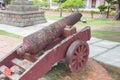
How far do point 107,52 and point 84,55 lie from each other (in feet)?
5.17

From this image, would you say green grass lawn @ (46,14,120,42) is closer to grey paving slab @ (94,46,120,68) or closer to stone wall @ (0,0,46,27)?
grey paving slab @ (94,46,120,68)

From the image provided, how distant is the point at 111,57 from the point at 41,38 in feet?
7.34

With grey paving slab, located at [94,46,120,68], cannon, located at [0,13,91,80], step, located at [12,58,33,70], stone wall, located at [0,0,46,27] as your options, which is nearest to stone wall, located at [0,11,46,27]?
stone wall, located at [0,0,46,27]

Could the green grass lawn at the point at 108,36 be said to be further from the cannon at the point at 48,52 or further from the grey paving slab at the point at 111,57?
the cannon at the point at 48,52

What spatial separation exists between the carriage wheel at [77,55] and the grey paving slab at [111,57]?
0.86 metres

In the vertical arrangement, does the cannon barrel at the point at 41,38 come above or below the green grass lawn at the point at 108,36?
above

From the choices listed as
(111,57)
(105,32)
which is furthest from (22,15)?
(111,57)

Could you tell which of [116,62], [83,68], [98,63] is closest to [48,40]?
[83,68]

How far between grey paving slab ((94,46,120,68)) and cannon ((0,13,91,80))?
86 cm

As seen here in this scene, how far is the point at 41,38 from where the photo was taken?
384cm

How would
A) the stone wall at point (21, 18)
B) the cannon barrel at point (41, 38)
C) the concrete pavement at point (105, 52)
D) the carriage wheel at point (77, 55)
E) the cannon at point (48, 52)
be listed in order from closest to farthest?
the cannon at point (48, 52) → the cannon barrel at point (41, 38) → the carriage wheel at point (77, 55) → the concrete pavement at point (105, 52) → the stone wall at point (21, 18)

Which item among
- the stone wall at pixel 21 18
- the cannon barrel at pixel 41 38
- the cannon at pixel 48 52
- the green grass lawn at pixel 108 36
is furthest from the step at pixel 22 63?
the stone wall at pixel 21 18

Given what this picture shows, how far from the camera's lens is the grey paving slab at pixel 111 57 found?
486 cm

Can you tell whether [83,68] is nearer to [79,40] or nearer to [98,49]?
[79,40]
